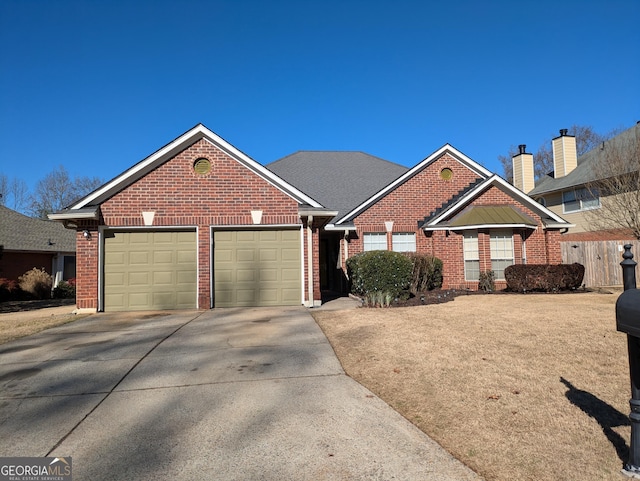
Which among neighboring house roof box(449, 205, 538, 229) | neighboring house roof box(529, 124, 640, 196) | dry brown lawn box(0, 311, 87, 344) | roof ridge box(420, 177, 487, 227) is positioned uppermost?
neighboring house roof box(529, 124, 640, 196)

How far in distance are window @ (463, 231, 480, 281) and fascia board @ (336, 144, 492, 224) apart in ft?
11.9

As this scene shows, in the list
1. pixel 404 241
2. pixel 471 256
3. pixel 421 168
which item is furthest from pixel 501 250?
pixel 421 168

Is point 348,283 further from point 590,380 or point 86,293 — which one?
point 590,380

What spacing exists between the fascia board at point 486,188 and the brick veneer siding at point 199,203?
6911 mm

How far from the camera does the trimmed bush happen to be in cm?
1423

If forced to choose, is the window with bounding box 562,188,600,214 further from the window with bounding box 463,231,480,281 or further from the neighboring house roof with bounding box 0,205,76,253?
the neighboring house roof with bounding box 0,205,76,253

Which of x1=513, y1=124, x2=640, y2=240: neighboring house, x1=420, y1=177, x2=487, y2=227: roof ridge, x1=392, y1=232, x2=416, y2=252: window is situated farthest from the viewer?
x1=513, y1=124, x2=640, y2=240: neighboring house

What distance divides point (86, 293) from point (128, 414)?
899cm

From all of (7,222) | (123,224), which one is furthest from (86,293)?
(7,222)

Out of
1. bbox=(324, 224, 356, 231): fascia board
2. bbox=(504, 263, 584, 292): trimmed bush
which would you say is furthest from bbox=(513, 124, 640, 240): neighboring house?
bbox=(324, 224, 356, 231): fascia board

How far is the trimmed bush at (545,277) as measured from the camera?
46.7 ft

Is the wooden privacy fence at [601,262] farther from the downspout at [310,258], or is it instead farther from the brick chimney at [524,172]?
the downspout at [310,258]

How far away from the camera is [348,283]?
16.3 metres

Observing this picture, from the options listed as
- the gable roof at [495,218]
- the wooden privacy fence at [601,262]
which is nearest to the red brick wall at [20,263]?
the gable roof at [495,218]
